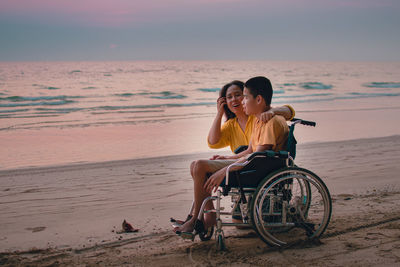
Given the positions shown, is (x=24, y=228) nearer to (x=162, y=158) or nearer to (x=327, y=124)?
(x=162, y=158)

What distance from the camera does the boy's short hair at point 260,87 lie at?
352 cm

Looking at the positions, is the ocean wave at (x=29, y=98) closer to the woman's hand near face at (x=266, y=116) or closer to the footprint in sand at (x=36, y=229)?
the footprint in sand at (x=36, y=229)

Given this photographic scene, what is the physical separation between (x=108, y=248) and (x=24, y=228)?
3.79 feet

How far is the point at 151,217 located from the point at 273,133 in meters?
1.78

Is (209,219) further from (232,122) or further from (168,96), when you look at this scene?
(168,96)

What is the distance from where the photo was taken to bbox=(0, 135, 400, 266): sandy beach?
10.8 ft

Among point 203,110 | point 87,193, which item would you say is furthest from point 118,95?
point 87,193

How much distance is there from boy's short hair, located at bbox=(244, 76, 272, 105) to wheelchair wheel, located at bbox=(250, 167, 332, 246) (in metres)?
0.66

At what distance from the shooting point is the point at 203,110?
53.7 feet

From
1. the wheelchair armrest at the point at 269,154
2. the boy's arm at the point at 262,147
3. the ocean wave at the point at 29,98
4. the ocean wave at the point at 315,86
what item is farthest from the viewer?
the ocean wave at the point at 315,86

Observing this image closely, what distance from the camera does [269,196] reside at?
134 inches

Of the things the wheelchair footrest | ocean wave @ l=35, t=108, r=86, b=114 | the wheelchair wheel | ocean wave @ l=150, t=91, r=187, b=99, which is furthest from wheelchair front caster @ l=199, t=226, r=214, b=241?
ocean wave @ l=150, t=91, r=187, b=99

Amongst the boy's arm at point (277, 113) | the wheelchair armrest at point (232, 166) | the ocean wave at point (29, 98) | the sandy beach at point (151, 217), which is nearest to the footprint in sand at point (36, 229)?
the sandy beach at point (151, 217)

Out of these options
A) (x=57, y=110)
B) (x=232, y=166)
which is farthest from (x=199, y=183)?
(x=57, y=110)
